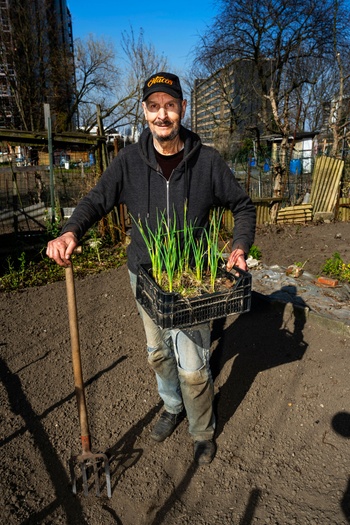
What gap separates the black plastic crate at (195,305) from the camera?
71.3 inches

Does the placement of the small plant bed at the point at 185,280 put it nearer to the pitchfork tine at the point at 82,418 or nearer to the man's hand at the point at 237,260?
the man's hand at the point at 237,260

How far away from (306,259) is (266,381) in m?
3.59

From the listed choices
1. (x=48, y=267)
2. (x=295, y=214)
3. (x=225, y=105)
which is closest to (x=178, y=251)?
(x=48, y=267)

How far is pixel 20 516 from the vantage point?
79.2 inches

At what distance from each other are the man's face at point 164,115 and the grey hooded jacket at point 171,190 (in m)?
0.12

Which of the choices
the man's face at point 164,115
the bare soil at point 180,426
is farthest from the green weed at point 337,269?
the man's face at point 164,115

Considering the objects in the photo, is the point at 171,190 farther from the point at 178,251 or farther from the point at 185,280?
the point at 185,280

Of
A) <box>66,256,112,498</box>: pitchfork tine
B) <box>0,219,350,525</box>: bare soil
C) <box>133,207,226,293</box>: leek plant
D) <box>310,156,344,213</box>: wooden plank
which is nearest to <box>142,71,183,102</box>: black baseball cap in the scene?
<box>133,207,226,293</box>: leek plant

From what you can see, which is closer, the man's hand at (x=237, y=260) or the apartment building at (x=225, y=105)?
the man's hand at (x=237, y=260)

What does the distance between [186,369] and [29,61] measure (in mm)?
16720

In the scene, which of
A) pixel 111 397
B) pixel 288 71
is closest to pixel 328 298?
pixel 111 397

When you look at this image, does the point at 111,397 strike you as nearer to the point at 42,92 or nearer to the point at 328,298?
the point at 328,298

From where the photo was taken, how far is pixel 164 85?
2.12 metres

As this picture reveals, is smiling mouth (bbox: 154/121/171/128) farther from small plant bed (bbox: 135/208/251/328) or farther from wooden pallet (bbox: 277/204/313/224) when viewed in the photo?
wooden pallet (bbox: 277/204/313/224)
